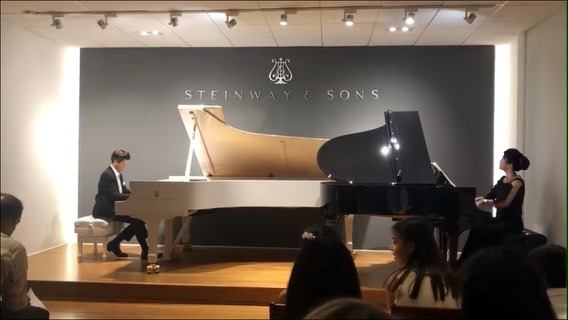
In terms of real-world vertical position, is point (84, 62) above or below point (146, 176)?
above

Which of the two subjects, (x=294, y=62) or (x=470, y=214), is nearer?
(x=470, y=214)

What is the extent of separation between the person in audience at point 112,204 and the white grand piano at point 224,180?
308 mm

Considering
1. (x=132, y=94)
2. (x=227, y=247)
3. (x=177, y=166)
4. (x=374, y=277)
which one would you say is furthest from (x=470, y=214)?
(x=132, y=94)

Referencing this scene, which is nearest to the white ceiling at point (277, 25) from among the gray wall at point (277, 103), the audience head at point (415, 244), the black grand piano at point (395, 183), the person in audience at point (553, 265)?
the gray wall at point (277, 103)

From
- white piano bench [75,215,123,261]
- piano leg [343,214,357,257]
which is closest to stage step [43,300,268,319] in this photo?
white piano bench [75,215,123,261]

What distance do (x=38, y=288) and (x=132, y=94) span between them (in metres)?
3.08

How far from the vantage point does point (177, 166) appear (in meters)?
7.38

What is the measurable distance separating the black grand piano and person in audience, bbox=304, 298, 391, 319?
3728 mm

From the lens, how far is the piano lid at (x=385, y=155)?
5.20m

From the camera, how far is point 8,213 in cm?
298

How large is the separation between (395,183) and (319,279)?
10.1ft

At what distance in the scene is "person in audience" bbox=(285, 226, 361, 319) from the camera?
85.9 inches

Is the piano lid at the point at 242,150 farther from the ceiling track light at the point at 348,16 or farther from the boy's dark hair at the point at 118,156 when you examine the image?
the ceiling track light at the point at 348,16

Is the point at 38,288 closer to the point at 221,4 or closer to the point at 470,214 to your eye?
the point at 221,4
